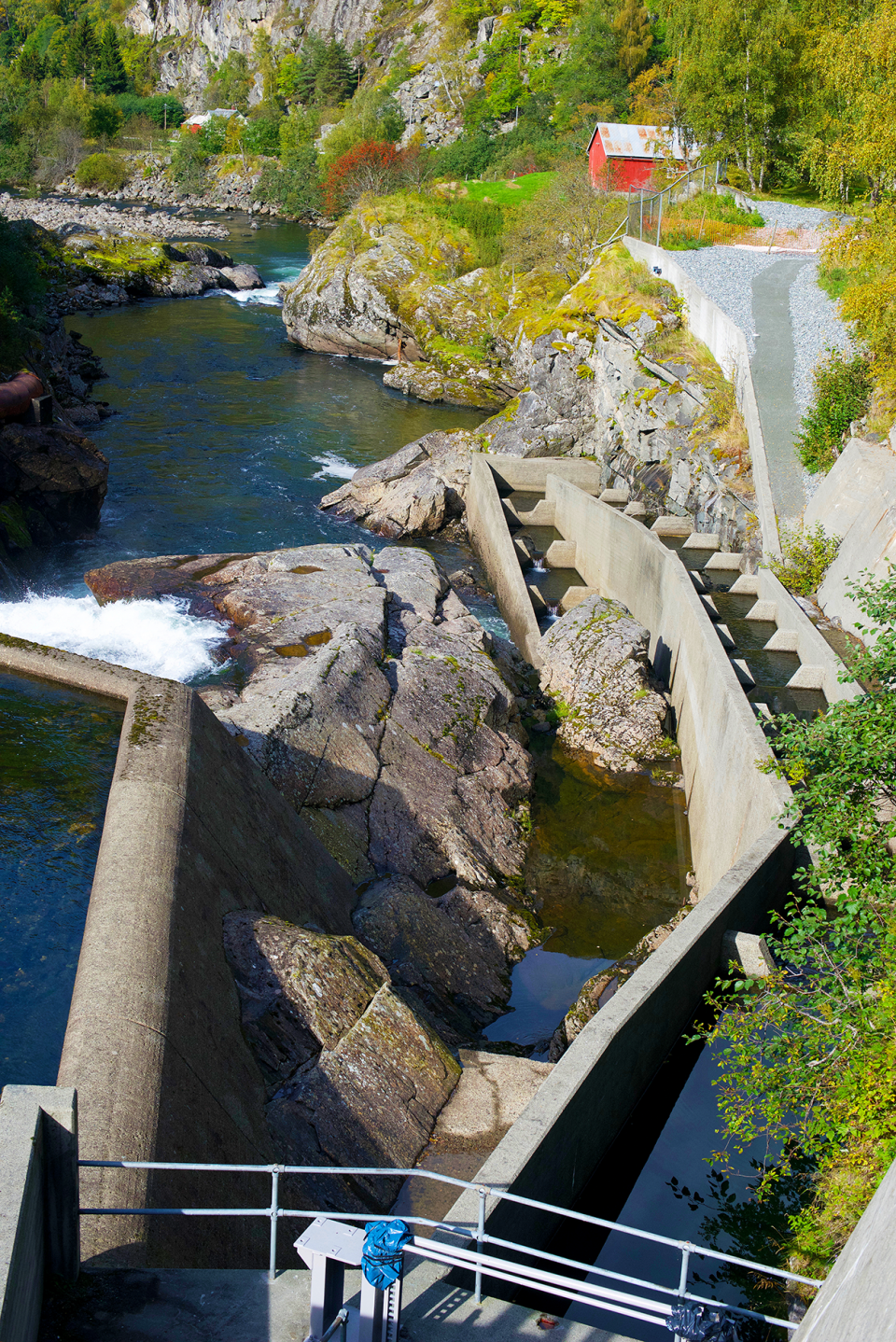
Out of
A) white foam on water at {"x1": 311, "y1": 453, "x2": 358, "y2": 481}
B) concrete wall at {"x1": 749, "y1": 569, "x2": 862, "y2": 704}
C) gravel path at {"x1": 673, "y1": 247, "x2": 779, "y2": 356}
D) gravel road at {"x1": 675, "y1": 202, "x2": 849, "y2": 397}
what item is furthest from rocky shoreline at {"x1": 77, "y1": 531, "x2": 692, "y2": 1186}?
gravel path at {"x1": 673, "y1": 247, "x2": 779, "y2": 356}

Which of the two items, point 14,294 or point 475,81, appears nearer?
point 14,294

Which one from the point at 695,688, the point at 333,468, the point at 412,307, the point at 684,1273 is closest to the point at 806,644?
the point at 695,688

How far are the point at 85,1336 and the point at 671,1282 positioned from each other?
594 cm

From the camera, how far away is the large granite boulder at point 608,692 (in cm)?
1862

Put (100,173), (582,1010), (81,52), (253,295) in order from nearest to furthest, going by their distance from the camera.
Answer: (582,1010)
(253,295)
(100,173)
(81,52)

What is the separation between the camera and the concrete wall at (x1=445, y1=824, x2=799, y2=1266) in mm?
7742

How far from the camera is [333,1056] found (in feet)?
27.3

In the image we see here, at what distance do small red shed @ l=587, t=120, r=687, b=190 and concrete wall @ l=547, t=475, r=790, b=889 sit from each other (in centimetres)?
2874

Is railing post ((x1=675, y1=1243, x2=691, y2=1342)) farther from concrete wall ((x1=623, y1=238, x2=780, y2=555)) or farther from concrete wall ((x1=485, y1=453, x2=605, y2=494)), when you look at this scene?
concrete wall ((x1=485, y1=453, x2=605, y2=494))

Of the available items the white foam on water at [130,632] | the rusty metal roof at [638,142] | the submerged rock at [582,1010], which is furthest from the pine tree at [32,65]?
the submerged rock at [582,1010]

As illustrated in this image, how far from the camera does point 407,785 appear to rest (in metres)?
14.4

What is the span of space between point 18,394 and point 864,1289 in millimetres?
26532

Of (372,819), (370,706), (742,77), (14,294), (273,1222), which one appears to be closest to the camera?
(273,1222)

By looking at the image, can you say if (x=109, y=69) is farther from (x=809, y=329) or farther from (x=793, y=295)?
(x=809, y=329)
